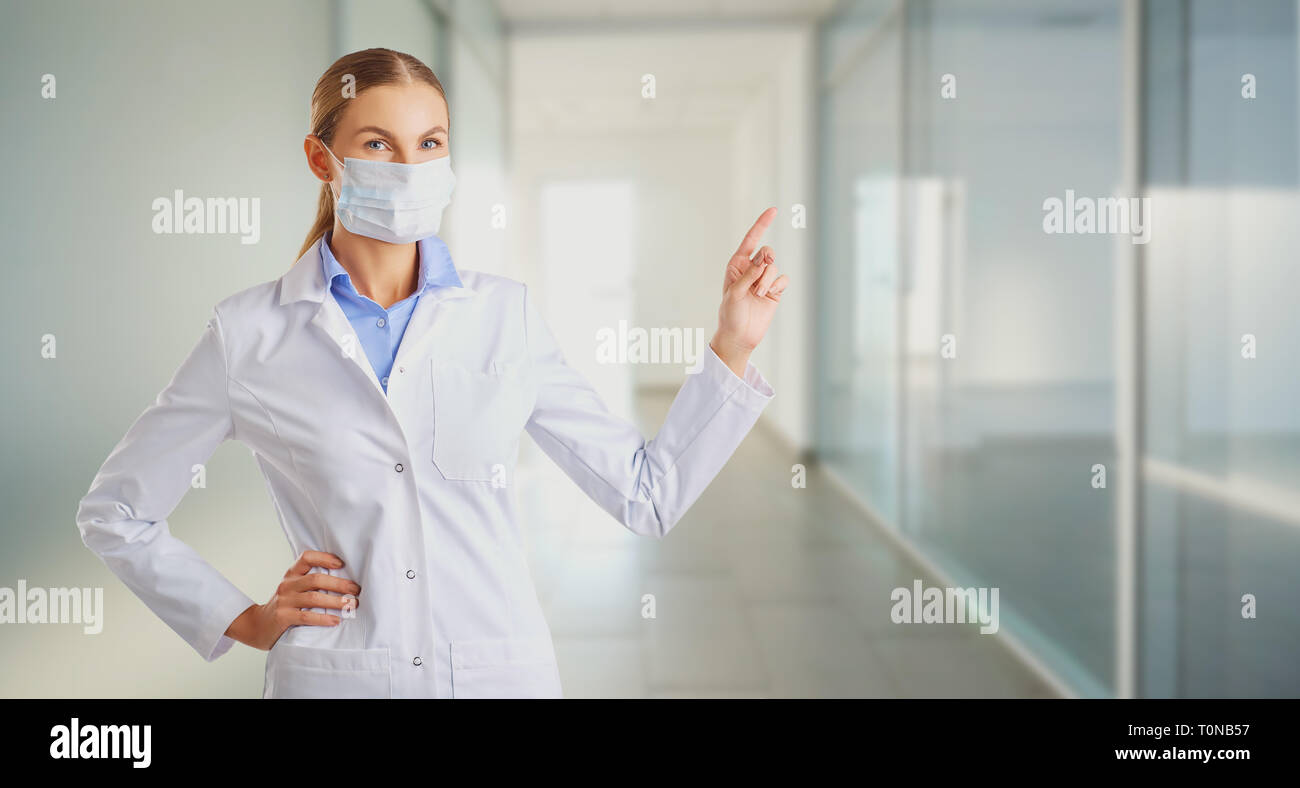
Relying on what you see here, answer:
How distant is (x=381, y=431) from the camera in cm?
94

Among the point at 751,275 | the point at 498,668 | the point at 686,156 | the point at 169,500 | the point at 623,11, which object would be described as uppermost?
the point at 686,156

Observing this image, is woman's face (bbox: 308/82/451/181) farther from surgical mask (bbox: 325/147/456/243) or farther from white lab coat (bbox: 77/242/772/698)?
white lab coat (bbox: 77/242/772/698)

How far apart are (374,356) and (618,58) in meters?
6.11

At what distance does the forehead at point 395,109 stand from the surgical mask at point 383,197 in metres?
0.04

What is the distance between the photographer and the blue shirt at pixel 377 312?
3.26ft

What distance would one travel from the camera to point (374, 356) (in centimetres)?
99

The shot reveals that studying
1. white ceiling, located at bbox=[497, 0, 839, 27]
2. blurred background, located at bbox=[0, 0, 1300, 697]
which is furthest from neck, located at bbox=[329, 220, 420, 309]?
white ceiling, located at bbox=[497, 0, 839, 27]

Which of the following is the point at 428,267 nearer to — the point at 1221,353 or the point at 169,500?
the point at 169,500

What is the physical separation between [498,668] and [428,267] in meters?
0.49

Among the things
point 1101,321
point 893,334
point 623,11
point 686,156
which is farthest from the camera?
point 686,156

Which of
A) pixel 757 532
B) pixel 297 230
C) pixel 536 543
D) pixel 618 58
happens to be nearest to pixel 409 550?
pixel 297 230

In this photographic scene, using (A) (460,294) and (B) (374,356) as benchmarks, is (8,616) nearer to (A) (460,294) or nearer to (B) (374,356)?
(B) (374,356)

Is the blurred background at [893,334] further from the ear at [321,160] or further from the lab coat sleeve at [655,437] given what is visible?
the lab coat sleeve at [655,437]

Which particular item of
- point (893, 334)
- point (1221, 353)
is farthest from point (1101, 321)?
point (893, 334)
